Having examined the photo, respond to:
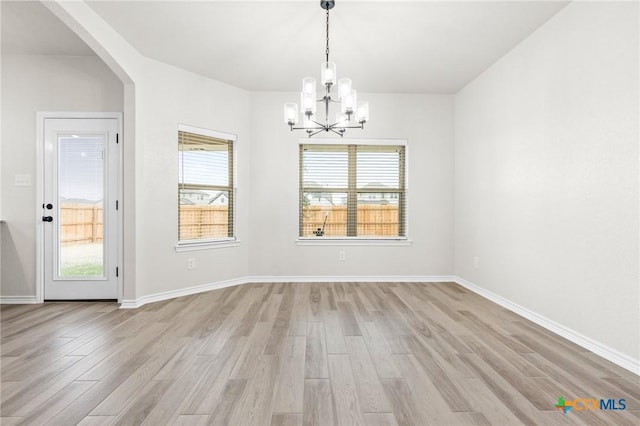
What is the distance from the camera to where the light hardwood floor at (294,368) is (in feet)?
5.47

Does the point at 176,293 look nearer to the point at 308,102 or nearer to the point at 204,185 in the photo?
the point at 204,185

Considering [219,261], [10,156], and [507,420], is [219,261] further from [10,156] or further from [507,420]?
[507,420]

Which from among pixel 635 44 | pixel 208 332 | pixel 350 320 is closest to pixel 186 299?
pixel 208 332

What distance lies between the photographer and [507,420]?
1.60 meters

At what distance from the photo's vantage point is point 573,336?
261 centimetres

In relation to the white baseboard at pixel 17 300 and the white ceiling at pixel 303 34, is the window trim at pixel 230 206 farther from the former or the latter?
the white baseboard at pixel 17 300

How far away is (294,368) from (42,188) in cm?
375

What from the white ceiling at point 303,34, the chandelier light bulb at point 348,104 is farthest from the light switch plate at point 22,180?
the chandelier light bulb at point 348,104

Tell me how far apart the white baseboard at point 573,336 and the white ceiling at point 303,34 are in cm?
284

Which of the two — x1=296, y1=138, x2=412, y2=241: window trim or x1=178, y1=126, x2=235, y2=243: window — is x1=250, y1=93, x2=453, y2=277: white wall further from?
x1=178, y1=126, x2=235, y2=243: window

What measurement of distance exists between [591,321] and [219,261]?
162 inches

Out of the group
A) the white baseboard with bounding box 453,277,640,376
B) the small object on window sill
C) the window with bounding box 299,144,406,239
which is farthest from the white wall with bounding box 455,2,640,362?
the small object on window sill

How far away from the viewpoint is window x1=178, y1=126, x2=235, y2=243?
4141 mm

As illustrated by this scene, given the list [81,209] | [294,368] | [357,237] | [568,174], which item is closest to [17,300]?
[81,209]
